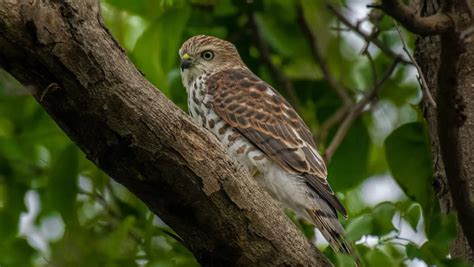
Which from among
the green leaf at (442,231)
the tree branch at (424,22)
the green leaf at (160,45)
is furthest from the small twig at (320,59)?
the tree branch at (424,22)

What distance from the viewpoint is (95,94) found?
3533mm

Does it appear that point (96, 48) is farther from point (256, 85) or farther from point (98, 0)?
point (256, 85)

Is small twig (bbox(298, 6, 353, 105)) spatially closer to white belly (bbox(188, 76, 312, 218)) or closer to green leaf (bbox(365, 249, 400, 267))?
white belly (bbox(188, 76, 312, 218))

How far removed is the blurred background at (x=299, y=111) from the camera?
181 inches

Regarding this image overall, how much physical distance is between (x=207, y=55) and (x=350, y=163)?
4.25 ft

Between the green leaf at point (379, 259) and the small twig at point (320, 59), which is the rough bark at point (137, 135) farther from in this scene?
the small twig at point (320, 59)

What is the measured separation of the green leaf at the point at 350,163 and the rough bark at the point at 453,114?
1.54 meters

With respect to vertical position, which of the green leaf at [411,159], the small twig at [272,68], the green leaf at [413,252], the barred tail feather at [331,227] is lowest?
the barred tail feather at [331,227]

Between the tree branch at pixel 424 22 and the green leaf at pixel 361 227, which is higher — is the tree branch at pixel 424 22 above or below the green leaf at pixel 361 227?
above

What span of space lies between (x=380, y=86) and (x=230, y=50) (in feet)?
3.46

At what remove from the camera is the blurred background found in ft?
15.1

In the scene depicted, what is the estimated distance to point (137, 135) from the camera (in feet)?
11.9

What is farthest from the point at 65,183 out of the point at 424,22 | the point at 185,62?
the point at 424,22

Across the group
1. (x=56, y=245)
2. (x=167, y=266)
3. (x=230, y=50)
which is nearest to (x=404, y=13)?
(x=167, y=266)
